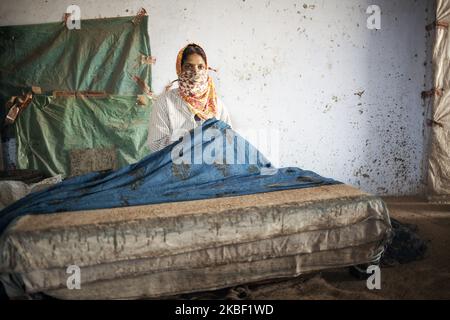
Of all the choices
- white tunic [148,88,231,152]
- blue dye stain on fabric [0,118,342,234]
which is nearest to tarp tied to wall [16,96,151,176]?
white tunic [148,88,231,152]

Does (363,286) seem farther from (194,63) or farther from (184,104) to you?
(194,63)

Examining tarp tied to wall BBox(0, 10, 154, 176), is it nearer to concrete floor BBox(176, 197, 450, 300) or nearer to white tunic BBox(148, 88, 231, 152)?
white tunic BBox(148, 88, 231, 152)

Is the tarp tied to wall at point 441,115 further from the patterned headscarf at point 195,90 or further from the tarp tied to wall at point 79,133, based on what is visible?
the tarp tied to wall at point 79,133

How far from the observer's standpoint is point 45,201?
1.71 m

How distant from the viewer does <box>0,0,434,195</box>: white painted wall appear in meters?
3.48

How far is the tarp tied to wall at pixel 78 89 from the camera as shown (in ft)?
11.0

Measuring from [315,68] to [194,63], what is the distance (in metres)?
1.83

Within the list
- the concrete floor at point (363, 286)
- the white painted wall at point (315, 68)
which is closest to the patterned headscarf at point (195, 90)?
the white painted wall at point (315, 68)

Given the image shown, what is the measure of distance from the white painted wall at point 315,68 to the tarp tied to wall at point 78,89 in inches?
6.9

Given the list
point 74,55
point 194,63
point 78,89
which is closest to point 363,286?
point 194,63

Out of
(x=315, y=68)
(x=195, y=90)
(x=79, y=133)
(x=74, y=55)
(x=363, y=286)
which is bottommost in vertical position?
(x=363, y=286)

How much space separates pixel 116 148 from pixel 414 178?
3.90 m

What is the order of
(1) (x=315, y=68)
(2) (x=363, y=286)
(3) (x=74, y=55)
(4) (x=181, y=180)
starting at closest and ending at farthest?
1. (2) (x=363, y=286)
2. (4) (x=181, y=180)
3. (3) (x=74, y=55)
4. (1) (x=315, y=68)

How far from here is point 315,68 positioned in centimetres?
372
